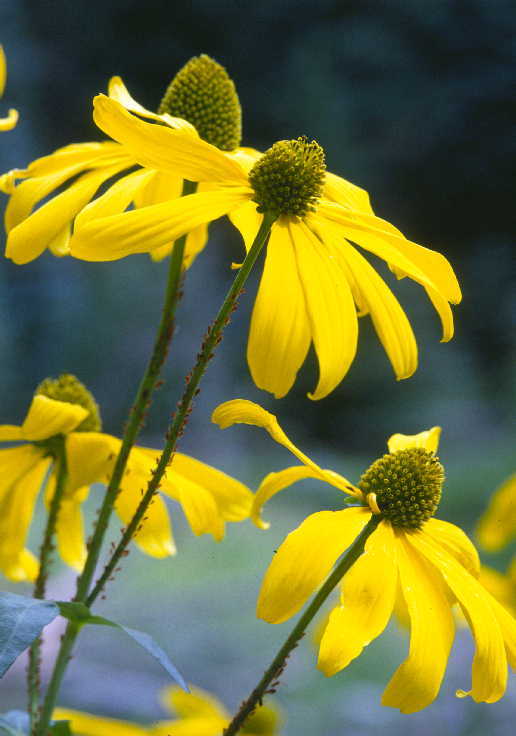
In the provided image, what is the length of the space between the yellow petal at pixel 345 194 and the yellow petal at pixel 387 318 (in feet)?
0.20

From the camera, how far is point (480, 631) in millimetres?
350

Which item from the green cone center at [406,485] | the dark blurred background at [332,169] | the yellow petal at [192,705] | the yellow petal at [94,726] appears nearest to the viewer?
the green cone center at [406,485]

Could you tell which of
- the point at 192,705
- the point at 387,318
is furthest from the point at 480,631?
the point at 192,705

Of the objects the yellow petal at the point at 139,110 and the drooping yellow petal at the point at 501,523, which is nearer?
the yellow petal at the point at 139,110

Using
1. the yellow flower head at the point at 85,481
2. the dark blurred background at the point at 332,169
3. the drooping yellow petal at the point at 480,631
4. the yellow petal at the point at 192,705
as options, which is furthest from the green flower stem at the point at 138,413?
the dark blurred background at the point at 332,169

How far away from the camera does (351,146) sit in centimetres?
238

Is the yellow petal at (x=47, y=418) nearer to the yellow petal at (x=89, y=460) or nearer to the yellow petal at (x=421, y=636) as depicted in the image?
the yellow petal at (x=89, y=460)

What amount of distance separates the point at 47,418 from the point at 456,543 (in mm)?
197

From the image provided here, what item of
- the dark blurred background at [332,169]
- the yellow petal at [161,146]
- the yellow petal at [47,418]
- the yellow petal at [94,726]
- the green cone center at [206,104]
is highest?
the dark blurred background at [332,169]

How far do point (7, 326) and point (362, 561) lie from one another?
2147 mm

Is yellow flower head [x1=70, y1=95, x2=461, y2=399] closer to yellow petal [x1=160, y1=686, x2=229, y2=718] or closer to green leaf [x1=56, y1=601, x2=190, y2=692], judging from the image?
green leaf [x1=56, y1=601, x2=190, y2=692]

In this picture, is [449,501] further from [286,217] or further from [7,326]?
[286,217]

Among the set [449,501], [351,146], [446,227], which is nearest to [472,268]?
[446,227]

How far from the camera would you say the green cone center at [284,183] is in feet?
1.25
